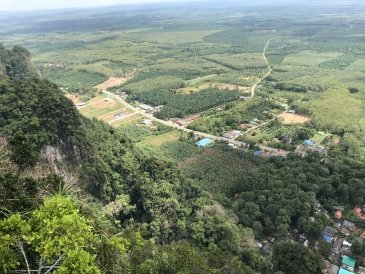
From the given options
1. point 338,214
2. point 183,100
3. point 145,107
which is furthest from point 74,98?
point 338,214

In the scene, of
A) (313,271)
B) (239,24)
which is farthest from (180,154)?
(239,24)

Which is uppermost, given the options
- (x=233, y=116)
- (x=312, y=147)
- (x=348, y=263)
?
(x=233, y=116)

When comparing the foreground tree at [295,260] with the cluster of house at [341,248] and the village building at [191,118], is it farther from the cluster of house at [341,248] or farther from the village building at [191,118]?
the village building at [191,118]

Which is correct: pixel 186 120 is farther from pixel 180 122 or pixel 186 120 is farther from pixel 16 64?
pixel 16 64

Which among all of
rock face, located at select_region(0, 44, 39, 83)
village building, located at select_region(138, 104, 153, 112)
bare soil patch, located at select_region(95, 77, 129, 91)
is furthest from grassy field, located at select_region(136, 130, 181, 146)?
bare soil patch, located at select_region(95, 77, 129, 91)

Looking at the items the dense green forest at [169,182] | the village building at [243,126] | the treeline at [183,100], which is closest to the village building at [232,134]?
the village building at [243,126]

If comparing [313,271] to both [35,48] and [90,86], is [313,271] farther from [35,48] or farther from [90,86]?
[35,48]
